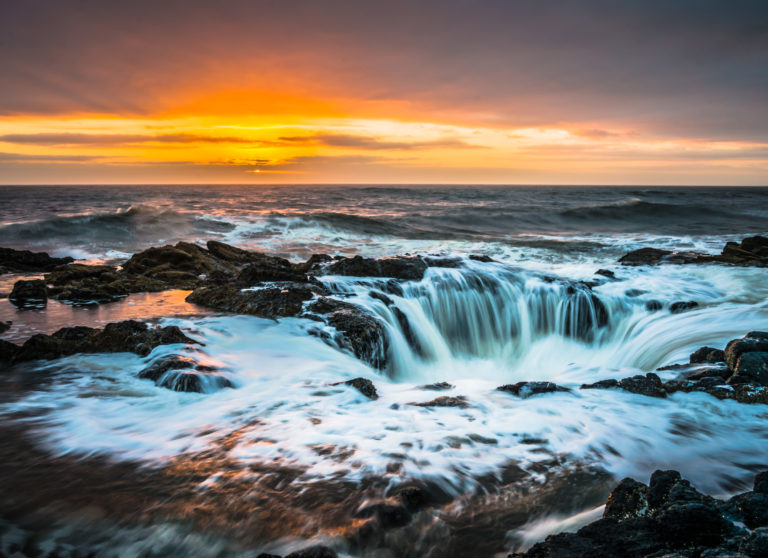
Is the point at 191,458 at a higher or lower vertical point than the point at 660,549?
lower

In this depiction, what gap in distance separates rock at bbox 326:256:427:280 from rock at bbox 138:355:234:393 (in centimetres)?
465

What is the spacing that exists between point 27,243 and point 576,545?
934 inches

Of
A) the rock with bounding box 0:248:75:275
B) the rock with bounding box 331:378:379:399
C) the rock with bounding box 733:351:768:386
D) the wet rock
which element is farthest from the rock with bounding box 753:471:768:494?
the rock with bounding box 0:248:75:275

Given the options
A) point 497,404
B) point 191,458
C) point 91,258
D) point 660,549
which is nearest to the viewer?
point 660,549

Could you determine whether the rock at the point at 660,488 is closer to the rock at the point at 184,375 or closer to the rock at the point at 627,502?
the rock at the point at 627,502

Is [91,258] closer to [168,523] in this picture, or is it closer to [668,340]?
[168,523]

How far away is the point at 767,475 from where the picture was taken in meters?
2.61

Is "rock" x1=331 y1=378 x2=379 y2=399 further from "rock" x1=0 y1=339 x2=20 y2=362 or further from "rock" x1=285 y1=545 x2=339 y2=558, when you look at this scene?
"rock" x1=0 y1=339 x2=20 y2=362

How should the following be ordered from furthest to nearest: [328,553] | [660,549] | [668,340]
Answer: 1. [668,340]
2. [328,553]
3. [660,549]

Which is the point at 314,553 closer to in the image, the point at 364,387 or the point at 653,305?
the point at 364,387

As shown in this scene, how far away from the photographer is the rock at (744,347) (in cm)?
507

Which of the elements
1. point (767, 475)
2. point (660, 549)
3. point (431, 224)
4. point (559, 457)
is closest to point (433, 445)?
point (559, 457)

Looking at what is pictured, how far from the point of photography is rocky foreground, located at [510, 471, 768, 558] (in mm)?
2090

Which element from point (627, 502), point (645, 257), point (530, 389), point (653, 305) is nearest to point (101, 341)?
point (530, 389)
